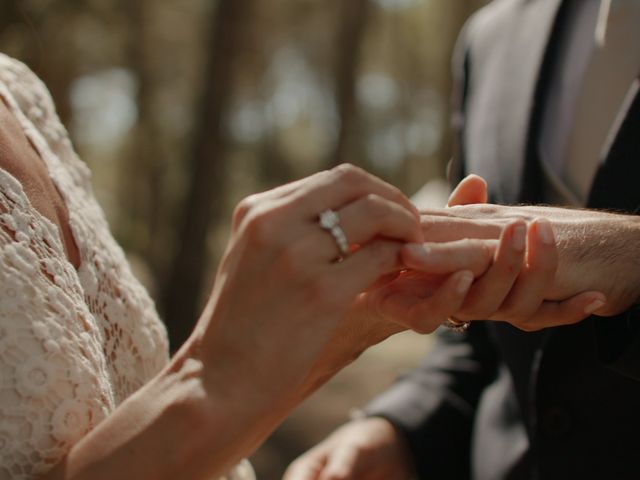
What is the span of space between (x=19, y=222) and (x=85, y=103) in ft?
45.3

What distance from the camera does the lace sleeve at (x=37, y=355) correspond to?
51.8 inches

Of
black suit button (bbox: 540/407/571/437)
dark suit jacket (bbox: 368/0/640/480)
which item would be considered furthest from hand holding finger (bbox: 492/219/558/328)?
black suit button (bbox: 540/407/571/437)

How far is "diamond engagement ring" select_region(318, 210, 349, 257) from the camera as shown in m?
1.26

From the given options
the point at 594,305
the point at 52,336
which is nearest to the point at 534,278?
the point at 594,305

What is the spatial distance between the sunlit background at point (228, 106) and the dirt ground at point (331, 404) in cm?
3

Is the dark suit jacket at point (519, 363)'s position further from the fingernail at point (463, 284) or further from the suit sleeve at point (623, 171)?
the fingernail at point (463, 284)

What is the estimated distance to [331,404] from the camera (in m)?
8.98

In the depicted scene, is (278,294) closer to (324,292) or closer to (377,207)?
(324,292)

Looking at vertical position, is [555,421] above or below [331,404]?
above

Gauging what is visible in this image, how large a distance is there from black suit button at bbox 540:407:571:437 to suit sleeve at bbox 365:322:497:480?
49cm

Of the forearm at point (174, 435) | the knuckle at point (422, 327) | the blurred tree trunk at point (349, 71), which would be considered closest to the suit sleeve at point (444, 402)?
the knuckle at point (422, 327)

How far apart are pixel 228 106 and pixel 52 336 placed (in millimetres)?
6146

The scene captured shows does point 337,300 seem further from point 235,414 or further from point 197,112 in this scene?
point 197,112

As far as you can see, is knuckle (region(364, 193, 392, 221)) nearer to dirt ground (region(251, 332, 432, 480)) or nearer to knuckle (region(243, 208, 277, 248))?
knuckle (region(243, 208, 277, 248))
